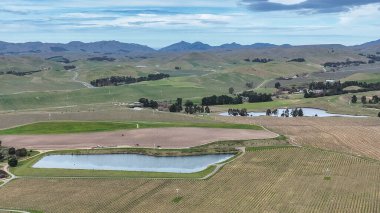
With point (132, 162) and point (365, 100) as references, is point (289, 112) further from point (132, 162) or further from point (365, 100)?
point (132, 162)

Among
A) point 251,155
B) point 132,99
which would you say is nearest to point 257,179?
point 251,155

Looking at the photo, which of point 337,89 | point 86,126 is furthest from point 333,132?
point 337,89

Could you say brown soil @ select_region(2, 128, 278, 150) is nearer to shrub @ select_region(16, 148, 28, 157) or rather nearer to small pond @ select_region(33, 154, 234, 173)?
shrub @ select_region(16, 148, 28, 157)

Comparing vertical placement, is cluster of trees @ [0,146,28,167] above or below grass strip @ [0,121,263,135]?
below

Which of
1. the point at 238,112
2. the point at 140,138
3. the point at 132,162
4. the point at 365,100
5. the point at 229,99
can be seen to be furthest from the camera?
the point at 229,99

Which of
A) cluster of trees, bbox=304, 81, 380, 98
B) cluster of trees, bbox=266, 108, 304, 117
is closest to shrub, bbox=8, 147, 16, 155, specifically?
cluster of trees, bbox=266, 108, 304, 117

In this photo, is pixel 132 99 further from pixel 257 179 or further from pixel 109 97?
pixel 257 179
